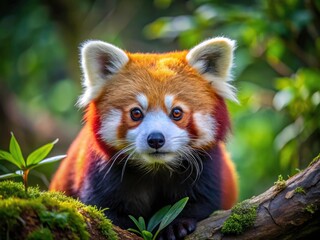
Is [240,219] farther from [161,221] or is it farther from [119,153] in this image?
[119,153]

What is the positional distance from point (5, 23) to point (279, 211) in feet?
22.5

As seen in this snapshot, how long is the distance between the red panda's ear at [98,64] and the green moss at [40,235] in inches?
71.5

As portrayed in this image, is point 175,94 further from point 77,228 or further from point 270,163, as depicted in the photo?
point 270,163

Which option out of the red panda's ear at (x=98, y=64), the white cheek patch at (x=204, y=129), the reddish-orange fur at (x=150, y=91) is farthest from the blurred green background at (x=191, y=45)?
the red panda's ear at (x=98, y=64)

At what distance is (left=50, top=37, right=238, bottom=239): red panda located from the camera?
4.02 metres

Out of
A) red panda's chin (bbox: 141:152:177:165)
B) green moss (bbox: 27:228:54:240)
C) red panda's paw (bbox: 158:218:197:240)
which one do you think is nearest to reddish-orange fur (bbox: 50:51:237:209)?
red panda's chin (bbox: 141:152:177:165)

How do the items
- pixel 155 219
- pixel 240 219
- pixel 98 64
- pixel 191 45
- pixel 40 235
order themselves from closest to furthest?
1. pixel 40 235
2. pixel 240 219
3. pixel 155 219
4. pixel 98 64
5. pixel 191 45

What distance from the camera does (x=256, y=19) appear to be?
236 inches

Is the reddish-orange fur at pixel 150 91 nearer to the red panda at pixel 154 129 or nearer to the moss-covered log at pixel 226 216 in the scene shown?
the red panda at pixel 154 129

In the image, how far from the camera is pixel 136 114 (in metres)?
4.06

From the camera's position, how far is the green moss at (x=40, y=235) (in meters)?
2.62

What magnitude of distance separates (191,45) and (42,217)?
445 centimetres

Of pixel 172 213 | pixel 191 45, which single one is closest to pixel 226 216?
pixel 172 213

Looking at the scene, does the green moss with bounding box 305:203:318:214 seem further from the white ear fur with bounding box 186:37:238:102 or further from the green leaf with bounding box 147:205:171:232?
the white ear fur with bounding box 186:37:238:102
